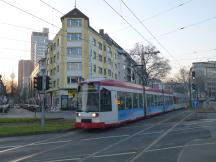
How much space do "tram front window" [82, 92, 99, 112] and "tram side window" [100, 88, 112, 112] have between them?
1.05 feet

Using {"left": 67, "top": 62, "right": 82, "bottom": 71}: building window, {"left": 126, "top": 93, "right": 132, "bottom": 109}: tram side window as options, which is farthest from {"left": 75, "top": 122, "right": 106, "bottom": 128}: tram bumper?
{"left": 67, "top": 62, "right": 82, "bottom": 71}: building window

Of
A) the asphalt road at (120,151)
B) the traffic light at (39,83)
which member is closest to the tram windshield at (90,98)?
the traffic light at (39,83)

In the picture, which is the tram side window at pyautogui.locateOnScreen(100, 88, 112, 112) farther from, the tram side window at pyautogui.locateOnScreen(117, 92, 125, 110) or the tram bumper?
the tram side window at pyautogui.locateOnScreen(117, 92, 125, 110)

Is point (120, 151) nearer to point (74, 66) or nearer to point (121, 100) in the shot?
point (121, 100)

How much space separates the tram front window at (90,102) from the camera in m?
23.1

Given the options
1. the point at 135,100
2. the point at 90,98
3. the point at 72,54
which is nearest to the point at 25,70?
the point at 72,54

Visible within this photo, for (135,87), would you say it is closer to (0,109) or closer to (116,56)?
(0,109)

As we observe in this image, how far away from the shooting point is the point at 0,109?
2373 inches

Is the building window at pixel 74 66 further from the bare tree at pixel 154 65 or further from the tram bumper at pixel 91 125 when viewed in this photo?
the tram bumper at pixel 91 125

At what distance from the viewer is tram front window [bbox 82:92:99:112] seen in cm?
2307

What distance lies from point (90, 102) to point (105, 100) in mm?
982

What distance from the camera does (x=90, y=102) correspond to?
23297mm

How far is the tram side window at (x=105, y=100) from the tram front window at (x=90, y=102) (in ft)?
1.05

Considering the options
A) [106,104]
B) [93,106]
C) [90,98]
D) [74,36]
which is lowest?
[93,106]
